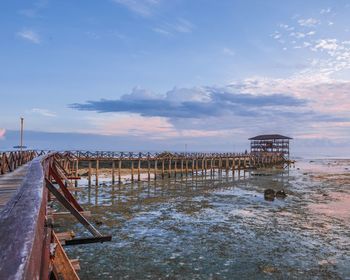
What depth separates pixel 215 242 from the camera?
13.5m

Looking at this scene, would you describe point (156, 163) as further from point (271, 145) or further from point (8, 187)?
point (271, 145)

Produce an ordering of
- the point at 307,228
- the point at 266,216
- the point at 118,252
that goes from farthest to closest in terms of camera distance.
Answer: the point at 266,216 < the point at 307,228 < the point at 118,252

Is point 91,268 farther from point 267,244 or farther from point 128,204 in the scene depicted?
point 128,204

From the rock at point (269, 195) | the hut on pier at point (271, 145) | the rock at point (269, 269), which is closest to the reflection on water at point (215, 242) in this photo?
the rock at point (269, 269)

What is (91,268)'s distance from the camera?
10.5 metres

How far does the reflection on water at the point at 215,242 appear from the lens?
10.4 meters

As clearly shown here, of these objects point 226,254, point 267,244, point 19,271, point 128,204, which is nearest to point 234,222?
point 267,244

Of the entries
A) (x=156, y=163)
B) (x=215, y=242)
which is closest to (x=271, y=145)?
(x=156, y=163)

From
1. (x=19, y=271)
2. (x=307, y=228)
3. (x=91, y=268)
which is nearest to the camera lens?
(x=19, y=271)

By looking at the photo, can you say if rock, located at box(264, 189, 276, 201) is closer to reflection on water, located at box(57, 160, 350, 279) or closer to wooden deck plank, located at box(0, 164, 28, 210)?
reflection on water, located at box(57, 160, 350, 279)

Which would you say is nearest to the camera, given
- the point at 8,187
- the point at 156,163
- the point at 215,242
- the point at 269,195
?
the point at 8,187

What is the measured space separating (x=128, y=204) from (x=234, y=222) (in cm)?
874

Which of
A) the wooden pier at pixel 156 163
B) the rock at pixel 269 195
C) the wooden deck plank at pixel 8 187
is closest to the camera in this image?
the wooden deck plank at pixel 8 187

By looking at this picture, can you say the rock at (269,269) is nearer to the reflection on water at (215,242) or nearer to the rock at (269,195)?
the reflection on water at (215,242)
